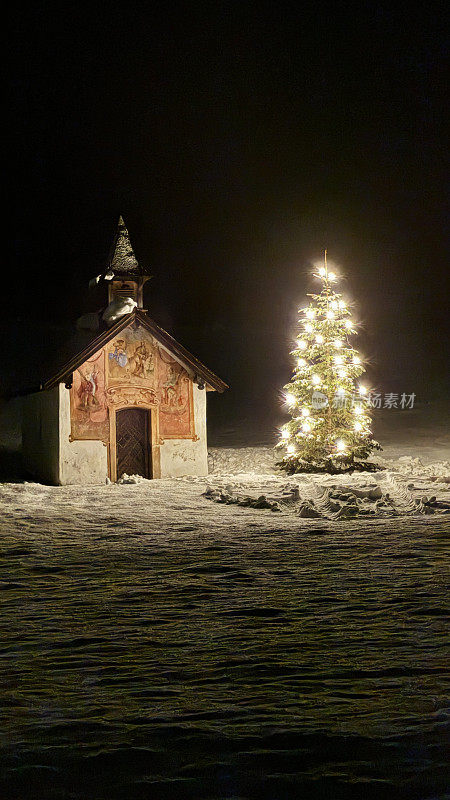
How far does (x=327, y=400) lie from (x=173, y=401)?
16.0ft

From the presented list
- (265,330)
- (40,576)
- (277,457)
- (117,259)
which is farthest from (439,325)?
(40,576)

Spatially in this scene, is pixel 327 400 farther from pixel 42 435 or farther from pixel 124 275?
pixel 42 435

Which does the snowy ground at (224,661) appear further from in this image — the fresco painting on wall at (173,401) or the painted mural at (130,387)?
the fresco painting on wall at (173,401)

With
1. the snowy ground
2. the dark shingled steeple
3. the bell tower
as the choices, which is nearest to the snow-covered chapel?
the bell tower

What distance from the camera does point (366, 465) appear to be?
22.6 meters

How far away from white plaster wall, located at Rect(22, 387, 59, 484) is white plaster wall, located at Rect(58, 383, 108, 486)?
0.71ft

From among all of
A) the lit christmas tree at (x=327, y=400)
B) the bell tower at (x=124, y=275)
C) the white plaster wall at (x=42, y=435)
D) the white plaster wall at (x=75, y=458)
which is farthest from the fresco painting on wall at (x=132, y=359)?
the lit christmas tree at (x=327, y=400)

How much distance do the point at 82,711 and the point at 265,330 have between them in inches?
4085

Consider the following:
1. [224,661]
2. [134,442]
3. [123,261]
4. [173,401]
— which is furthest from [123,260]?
[224,661]

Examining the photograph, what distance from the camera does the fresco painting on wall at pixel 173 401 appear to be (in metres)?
21.2

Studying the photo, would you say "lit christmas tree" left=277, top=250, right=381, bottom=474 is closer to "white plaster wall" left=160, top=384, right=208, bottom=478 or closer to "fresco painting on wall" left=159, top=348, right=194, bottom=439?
"white plaster wall" left=160, top=384, right=208, bottom=478

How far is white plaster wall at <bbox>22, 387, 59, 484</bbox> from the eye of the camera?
20.3 meters

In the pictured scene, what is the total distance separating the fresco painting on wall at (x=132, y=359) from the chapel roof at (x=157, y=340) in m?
0.31

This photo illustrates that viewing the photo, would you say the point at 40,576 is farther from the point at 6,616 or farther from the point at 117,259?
the point at 117,259
